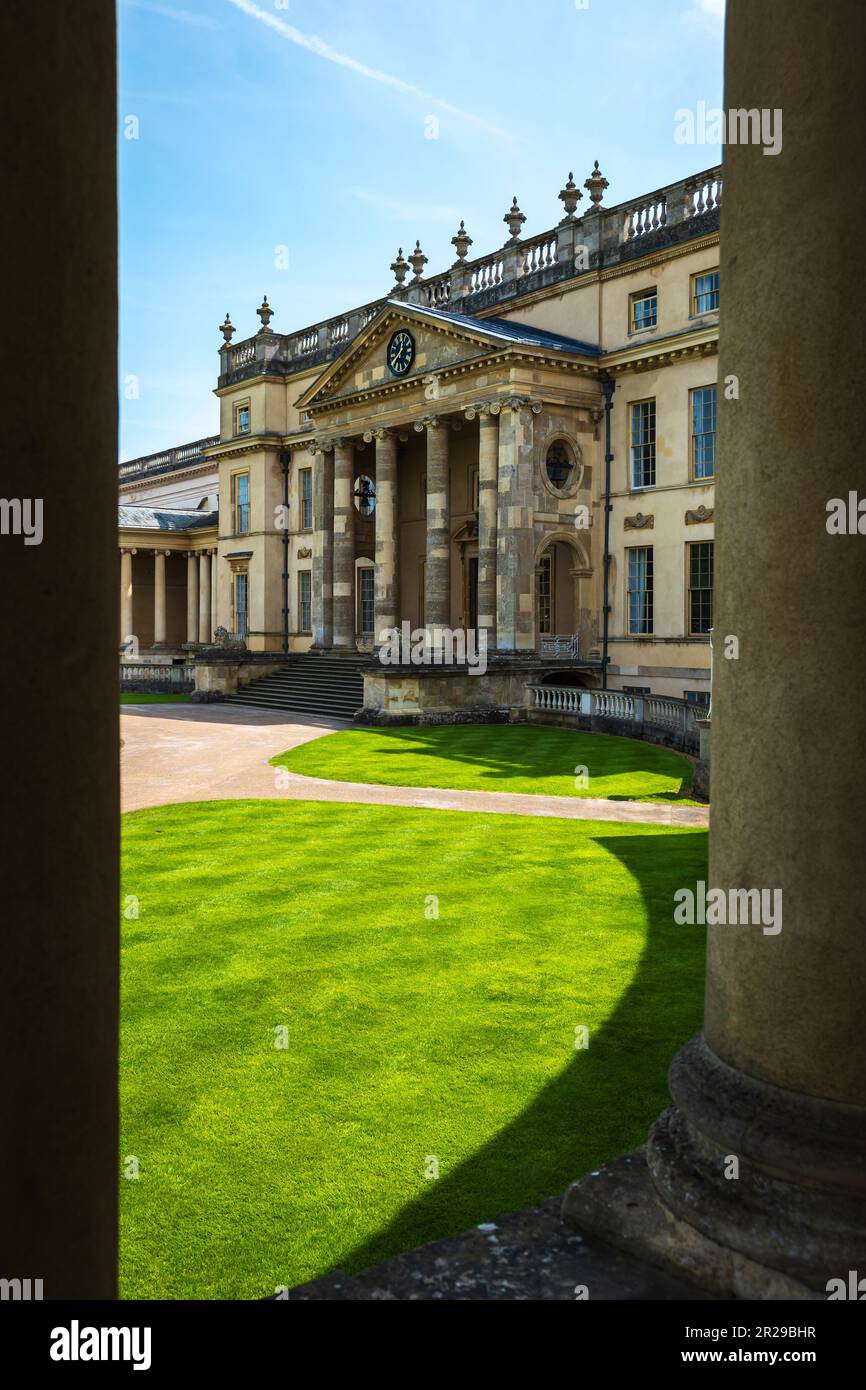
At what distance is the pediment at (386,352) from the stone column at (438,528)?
2.14 metres

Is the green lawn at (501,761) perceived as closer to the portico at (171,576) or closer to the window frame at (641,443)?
the window frame at (641,443)

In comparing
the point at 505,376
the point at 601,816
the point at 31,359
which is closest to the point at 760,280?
the point at 31,359

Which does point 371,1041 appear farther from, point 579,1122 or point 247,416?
point 247,416

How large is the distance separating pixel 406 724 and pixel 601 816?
15134 mm

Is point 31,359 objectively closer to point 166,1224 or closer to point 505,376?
point 166,1224

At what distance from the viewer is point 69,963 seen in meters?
2.21

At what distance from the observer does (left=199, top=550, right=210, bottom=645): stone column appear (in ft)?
202

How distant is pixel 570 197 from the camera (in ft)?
117

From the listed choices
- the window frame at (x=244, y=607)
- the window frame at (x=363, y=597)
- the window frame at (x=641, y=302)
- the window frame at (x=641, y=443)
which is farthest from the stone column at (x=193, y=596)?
the window frame at (x=641, y=302)

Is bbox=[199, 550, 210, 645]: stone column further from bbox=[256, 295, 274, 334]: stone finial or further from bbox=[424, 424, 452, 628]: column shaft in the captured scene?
bbox=[424, 424, 452, 628]: column shaft

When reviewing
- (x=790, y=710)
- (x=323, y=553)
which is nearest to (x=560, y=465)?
(x=323, y=553)

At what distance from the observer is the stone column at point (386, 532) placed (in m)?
39.2

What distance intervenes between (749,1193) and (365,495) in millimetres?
43491

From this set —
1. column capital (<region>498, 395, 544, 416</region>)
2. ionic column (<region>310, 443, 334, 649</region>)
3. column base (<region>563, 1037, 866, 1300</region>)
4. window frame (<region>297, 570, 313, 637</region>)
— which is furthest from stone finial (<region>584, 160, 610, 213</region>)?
column base (<region>563, 1037, 866, 1300</region>)
